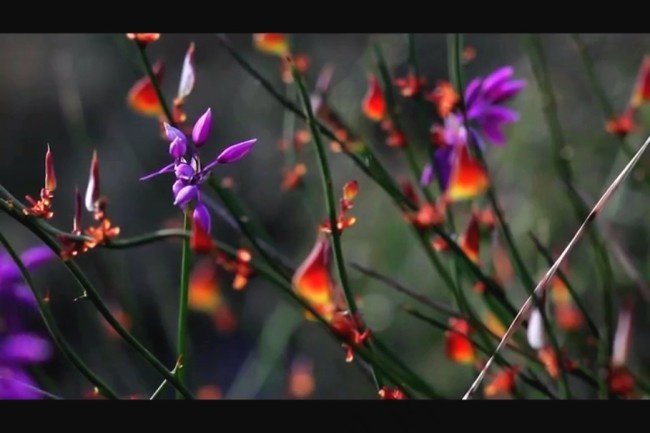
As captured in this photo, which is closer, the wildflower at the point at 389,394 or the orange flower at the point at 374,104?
the wildflower at the point at 389,394

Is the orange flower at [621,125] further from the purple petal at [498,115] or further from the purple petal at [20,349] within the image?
the purple petal at [20,349]

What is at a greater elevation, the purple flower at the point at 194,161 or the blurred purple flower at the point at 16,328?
the purple flower at the point at 194,161

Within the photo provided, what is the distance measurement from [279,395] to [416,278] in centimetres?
74

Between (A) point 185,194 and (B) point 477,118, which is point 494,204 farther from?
(A) point 185,194

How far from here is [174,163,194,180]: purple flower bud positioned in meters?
0.71

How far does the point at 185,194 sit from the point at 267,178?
107 inches

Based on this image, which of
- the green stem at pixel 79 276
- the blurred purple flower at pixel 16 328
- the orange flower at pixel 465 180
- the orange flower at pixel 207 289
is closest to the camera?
the green stem at pixel 79 276

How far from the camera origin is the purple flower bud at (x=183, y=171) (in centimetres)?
71

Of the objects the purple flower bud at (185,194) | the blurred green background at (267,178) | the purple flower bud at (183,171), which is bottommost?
the blurred green background at (267,178)

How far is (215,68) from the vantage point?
3551 millimetres

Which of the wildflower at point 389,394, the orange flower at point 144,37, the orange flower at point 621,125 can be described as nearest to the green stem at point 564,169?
the orange flower at point 621,125

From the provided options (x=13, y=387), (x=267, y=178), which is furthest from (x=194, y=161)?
(x=267, y=178)

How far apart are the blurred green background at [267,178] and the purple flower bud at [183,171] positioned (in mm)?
1568
